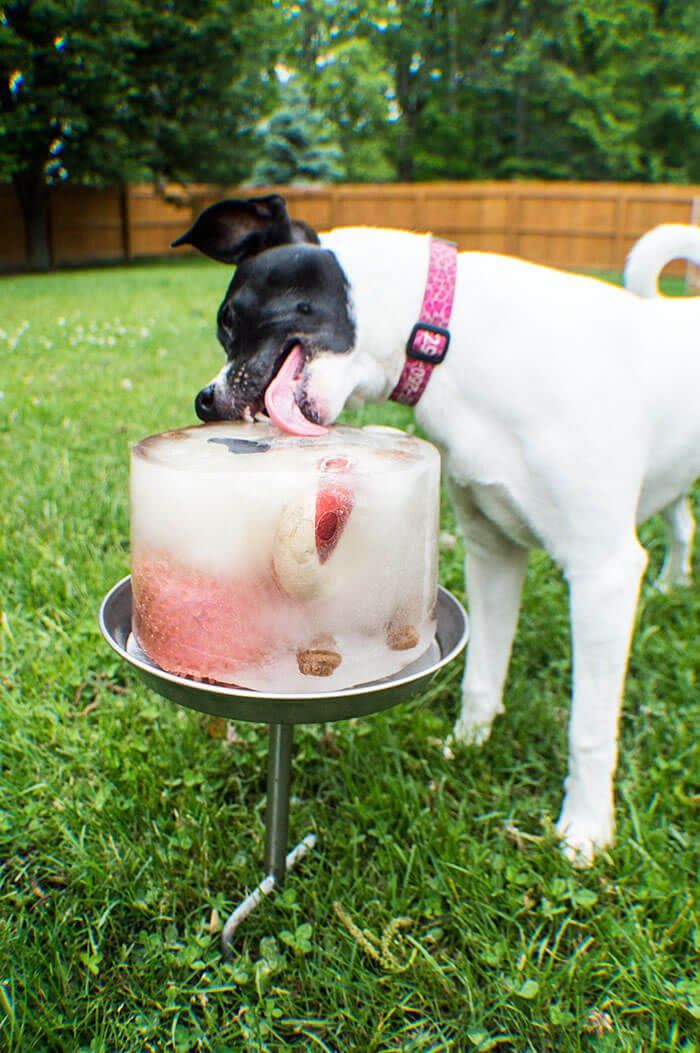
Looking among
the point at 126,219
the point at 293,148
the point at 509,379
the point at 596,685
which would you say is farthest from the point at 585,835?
the point at 293,148

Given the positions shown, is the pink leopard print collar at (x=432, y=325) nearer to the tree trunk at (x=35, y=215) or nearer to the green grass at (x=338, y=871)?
the green grass at (x=338, y=871)

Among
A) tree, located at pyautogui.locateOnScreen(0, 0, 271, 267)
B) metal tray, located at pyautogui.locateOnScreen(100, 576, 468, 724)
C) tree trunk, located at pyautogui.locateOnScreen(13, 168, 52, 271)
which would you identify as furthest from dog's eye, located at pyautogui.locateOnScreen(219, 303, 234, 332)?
tree trunk, located at pyautogui.locateOnScreen(13, 168, 52, 271)

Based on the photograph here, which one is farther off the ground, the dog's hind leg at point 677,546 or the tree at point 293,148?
the tree at point 293,148

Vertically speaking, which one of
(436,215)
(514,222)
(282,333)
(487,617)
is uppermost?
(436,215)

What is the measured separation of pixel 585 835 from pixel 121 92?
16.2 m

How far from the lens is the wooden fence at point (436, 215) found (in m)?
15.7

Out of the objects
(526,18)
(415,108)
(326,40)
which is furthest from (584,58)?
(326,40)

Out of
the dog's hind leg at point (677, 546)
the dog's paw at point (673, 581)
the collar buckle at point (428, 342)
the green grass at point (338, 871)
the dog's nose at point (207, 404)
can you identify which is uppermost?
the collar buckle at point (428, 342)

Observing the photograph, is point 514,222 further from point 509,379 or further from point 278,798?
point 278,798

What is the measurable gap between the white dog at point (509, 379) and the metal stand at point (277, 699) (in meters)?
0.29

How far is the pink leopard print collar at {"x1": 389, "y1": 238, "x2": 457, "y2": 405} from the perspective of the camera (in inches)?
58.6

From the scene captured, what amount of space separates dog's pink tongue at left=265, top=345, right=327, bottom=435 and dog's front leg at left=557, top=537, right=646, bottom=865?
0.62 metres

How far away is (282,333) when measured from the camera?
1.41 metres

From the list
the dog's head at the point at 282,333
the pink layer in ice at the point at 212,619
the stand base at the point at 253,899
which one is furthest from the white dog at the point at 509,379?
the stand base at the point at 253,899
